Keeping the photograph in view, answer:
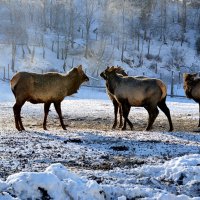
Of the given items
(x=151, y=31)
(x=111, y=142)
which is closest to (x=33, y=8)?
(x=151, y=31)

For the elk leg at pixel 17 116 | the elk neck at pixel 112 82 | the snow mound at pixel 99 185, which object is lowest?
the elk leg at pixel 17 116

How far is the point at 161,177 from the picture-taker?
27.8 feet

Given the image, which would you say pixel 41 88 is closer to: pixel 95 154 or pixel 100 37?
pixel 95 154

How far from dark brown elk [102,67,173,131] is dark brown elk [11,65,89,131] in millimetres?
1649

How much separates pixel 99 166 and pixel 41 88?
281 inches

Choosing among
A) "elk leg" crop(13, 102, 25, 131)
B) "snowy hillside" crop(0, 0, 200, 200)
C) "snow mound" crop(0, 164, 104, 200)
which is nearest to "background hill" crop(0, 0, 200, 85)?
"snowy hillside" crop(0, 0, 200, 200)

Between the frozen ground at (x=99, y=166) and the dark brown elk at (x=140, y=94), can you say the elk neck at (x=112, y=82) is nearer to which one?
the dark brown elk at (x=140, y=94)

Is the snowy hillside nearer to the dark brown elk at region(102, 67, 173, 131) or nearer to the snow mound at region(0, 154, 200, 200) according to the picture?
the snow mound at region(0, 154, 200, 200)

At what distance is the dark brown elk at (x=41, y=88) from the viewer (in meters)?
15.5

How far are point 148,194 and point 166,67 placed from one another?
2652 inches

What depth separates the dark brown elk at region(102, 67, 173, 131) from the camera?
16.5 m

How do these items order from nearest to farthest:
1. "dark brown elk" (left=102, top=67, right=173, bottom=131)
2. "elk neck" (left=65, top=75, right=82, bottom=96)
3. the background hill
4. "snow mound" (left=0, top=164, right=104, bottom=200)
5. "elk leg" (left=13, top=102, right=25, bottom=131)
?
"snow mound" (left=0, top=164, right=104, bottom=200) → "elk leg" (left=13, top=102, right=25, bottom=131) → "dark brown elk" (left=102, top=67, right=173, bottom=131) → "elk neck" (left=65, top=75, right=82, bottom=96) → the background hill

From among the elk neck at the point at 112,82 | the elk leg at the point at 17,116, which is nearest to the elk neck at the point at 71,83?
the elk neck at the point at 112,82

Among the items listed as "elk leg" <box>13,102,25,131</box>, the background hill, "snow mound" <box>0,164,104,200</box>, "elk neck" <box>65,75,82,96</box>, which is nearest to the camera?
"snow mound" <box>0,164,104,200</box>
